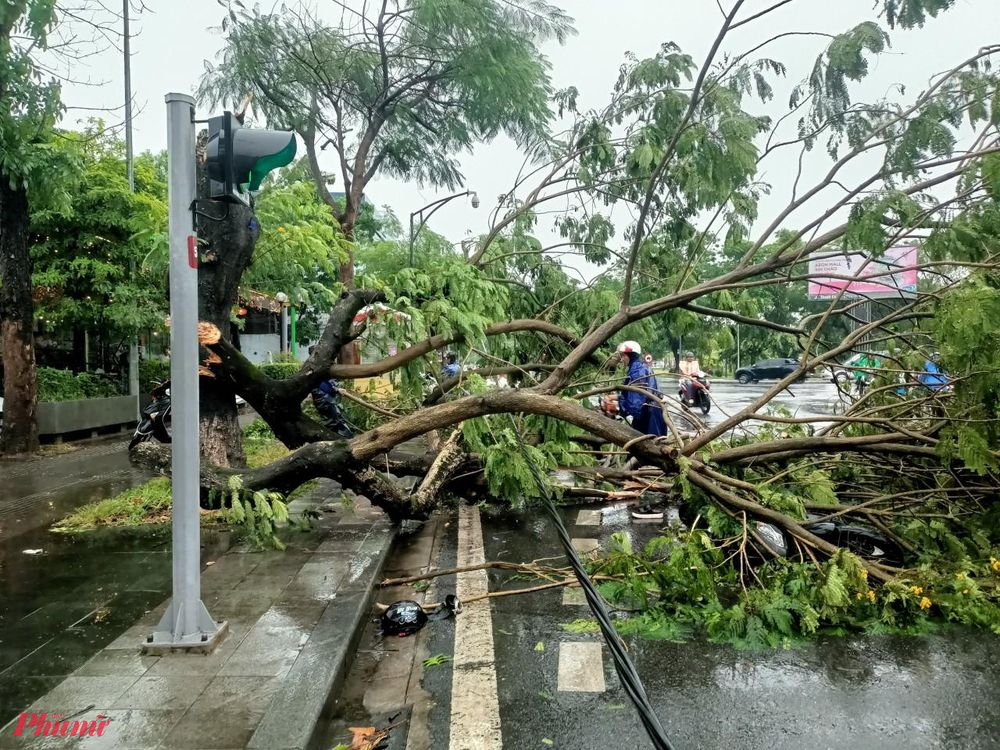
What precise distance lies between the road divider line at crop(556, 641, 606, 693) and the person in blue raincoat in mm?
3586

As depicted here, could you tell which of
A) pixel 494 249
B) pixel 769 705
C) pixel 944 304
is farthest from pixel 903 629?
pixel 494 249

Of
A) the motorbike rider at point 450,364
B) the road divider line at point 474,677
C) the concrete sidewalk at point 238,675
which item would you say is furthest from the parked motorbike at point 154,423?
the road divider line at point 474,677

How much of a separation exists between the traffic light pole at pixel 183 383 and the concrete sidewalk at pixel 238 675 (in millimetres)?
167

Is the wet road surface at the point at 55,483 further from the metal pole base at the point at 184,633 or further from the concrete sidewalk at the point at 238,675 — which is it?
the metal pole base at the point at 184,633

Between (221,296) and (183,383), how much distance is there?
4.14m

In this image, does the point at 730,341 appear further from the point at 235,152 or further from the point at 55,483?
the point at 55,483

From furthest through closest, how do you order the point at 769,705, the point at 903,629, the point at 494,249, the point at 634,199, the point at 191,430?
the point at 494,249 < the point at 634,199 < the point at 903,629 < the point at 191,430 < the point at 769,705

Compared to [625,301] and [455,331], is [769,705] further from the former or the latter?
[455,331]

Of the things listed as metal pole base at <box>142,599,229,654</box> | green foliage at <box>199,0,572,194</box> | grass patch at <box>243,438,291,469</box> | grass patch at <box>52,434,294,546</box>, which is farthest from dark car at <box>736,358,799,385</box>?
metal pole base at <box>142,599,229,654</box>

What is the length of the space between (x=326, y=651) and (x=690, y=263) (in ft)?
15.9

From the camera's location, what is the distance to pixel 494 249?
9.23m

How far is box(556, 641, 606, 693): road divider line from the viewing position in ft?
12.5

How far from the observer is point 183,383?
151 inches

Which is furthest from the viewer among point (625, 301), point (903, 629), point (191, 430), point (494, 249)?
point (494, 249)
